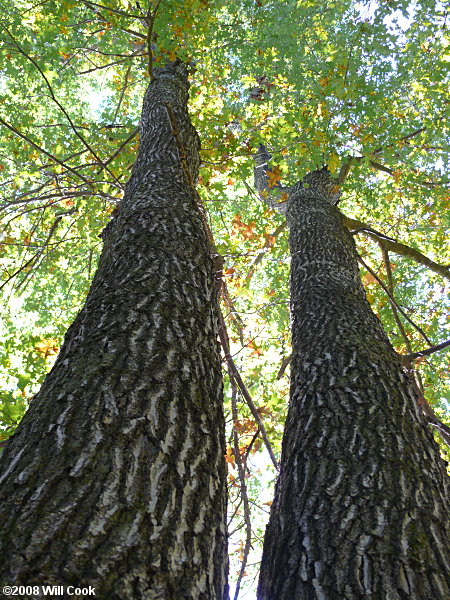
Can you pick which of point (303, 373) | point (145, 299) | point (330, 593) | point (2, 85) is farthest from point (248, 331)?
point (2, 85)

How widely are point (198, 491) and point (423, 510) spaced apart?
1040 millimetres

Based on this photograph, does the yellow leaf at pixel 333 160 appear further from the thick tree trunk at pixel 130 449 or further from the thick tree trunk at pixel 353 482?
the thick tree trunk at pixel 130 449

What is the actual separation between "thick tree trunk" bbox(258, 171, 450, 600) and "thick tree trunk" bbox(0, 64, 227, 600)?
49 cm

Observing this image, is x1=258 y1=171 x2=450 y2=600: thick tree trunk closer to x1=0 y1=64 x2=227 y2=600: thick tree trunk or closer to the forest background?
x1=0 y1=64 x2=227 y2=600: thick tree trunk

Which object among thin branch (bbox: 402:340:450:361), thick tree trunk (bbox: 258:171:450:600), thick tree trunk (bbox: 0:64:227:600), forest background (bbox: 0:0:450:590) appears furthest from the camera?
forest background (bbox: 0:0:450:590)

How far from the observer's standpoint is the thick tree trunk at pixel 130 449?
3.69ft

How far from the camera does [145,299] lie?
2158 millimetres

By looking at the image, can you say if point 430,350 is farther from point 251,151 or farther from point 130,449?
point 251,151

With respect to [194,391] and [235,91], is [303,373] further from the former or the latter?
[235,91]

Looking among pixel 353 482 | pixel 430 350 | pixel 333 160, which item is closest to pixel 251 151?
pixel 333 160

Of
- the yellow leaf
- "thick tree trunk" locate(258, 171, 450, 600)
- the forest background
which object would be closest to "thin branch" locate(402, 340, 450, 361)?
"thick tree trunk" locate(258, 171, 450, 600)

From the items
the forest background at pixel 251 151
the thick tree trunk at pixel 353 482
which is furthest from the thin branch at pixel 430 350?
the forest background at pixel 251 151

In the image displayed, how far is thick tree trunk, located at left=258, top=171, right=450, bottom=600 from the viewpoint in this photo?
1647 mm

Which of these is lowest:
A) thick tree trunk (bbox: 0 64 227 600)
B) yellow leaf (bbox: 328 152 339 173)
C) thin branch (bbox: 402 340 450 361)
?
thick tree trunk (bbox: 0 64 227 600)
